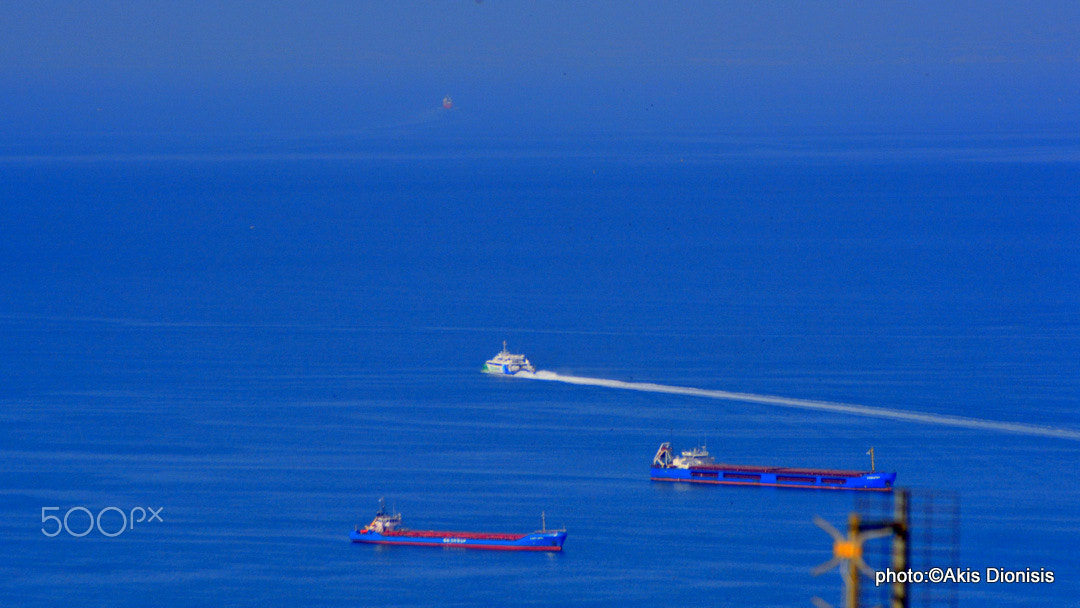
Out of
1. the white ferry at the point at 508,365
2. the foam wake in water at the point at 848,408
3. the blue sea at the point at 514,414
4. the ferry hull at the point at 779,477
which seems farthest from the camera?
the white ferry at the point at 508,365

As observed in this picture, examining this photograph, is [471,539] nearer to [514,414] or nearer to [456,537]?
[456,537]

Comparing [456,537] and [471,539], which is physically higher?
[456,537]

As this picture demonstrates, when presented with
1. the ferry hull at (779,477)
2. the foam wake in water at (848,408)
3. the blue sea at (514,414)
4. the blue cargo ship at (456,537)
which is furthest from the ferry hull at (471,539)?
the foam wake in water at (848,408)

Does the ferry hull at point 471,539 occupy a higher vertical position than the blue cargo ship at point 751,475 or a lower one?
lower

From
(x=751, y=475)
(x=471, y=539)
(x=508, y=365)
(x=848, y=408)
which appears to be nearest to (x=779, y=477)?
(x=751, y=475)

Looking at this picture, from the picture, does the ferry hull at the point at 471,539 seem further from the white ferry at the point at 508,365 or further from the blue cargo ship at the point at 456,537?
the white ferry at the point at 508,365

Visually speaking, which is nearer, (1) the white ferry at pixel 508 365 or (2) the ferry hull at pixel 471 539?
(2) the ferry hull at pixel 471 539

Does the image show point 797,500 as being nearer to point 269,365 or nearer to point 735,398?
point 735,398
